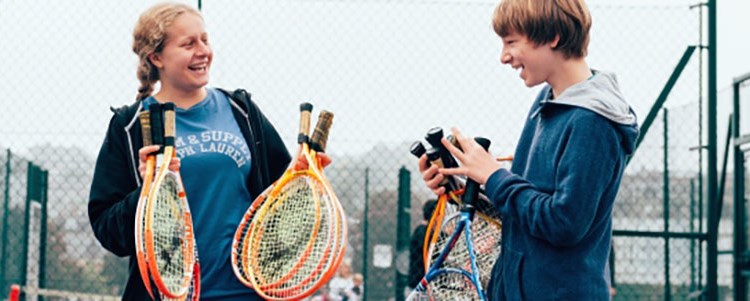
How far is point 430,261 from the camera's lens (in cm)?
352

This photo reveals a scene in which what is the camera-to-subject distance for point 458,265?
346cm

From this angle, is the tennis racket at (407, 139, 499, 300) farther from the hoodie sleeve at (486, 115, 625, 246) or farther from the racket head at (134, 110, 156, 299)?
the racket head at (134, 110, 156, 299)

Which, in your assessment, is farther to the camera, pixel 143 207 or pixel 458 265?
pixel 458 265

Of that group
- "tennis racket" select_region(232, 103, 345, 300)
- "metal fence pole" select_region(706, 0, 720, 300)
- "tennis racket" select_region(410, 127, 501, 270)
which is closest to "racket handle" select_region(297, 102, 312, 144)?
"tennis racket" select_region(232, 103, 345, 300)

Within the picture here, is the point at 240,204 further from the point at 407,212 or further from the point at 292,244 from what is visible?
the point at 407,212

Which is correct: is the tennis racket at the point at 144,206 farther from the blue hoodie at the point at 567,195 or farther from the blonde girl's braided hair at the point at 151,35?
the blue hoodie at the point at 567,195

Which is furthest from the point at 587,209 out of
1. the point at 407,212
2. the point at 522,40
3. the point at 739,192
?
the point at 407,212

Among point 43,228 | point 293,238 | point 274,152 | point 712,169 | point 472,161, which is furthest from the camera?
point 43,228

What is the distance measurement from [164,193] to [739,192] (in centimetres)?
488

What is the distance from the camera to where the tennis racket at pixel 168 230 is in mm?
3223

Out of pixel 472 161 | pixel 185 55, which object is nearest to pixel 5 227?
pixel 185 55

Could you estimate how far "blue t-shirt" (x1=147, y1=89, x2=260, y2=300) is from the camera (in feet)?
11.1

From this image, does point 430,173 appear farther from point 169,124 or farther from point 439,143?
point 169,124

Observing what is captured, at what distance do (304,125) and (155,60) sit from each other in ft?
1.60
